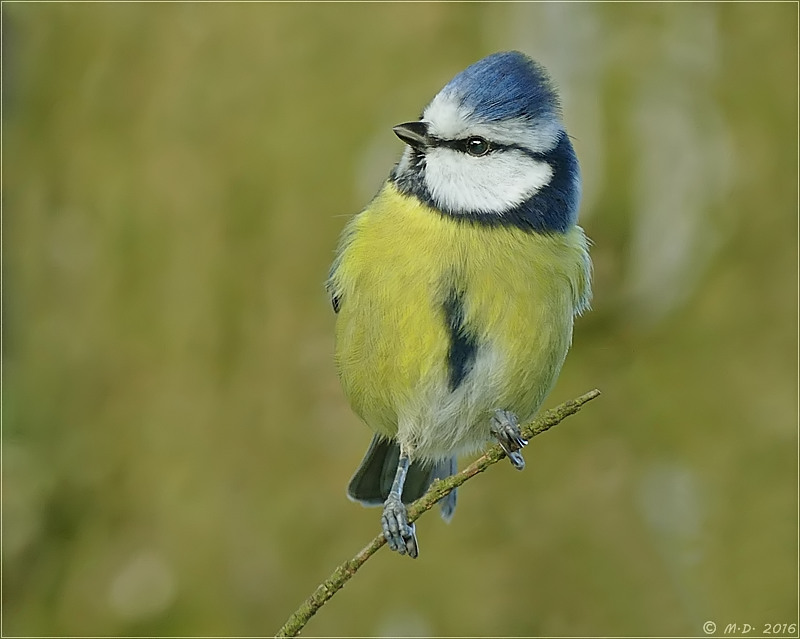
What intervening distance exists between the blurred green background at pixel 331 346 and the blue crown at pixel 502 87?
1.30m

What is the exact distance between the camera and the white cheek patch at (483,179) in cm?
177

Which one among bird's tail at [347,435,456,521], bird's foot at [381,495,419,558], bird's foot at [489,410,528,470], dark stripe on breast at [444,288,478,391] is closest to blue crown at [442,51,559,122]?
dark stripe on breast at [444,288,478,391]

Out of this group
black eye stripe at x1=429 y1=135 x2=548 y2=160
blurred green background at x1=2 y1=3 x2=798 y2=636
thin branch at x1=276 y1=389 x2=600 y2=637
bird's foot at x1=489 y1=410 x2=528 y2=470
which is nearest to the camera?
thin branch at x1=276 y1=389 x2=600 y2=637

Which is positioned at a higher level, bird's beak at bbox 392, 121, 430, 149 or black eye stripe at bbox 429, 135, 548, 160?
bird's beak at bbox 392, 121, 430, 149

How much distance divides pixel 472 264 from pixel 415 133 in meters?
0.26

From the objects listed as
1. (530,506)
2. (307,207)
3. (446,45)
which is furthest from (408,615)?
(446,45)

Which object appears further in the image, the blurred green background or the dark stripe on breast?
the blurred green background

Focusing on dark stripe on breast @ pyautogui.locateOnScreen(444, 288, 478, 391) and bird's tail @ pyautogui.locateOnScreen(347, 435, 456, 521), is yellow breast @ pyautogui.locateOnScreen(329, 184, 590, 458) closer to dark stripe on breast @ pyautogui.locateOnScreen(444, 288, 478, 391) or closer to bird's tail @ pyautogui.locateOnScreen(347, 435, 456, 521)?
dark stripe on breast @ pyautogui.locateOnScreen(444, 288, 478, 391)

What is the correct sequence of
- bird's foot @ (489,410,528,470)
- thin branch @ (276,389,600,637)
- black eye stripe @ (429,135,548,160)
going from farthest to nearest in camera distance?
black eye stripe @ (429,135,548,160) < bird's foot @ (489,410,528,470) < thin branch @ (276,389,600,637)

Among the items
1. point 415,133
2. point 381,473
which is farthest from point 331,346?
point 415,133

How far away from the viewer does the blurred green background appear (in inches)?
124

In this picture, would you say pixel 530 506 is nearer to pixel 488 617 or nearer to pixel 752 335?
pixel 488 617

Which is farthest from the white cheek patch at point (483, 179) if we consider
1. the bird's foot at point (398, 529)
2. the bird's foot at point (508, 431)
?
the bird's foot at point (398, 529)

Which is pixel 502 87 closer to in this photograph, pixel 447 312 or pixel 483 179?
pixel 483 179
